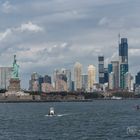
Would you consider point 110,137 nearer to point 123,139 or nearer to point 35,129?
point 123,139

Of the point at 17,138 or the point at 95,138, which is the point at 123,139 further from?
the point at 17,138

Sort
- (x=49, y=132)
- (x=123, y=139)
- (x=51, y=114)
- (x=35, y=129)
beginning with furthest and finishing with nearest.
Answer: (x=51, y=114)
(x=35, y=129)
(x=49, y=132)
(x=123, y=139)

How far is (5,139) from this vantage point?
340 ft

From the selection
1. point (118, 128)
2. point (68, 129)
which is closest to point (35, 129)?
point (68, 129)

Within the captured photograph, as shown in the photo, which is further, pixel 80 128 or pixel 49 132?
pixel 80 128

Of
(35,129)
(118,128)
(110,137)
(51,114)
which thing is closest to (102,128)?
Result: (118,128)

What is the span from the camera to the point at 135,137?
103 metres

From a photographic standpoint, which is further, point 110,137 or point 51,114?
point 51,114

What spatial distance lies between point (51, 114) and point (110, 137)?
78085mm

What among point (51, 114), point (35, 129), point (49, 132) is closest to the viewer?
point (49, 132)

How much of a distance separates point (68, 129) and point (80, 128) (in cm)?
339

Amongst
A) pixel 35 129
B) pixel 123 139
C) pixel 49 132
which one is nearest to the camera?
pixel 123 139

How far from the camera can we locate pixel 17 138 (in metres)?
105

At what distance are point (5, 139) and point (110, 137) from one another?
15.6m
